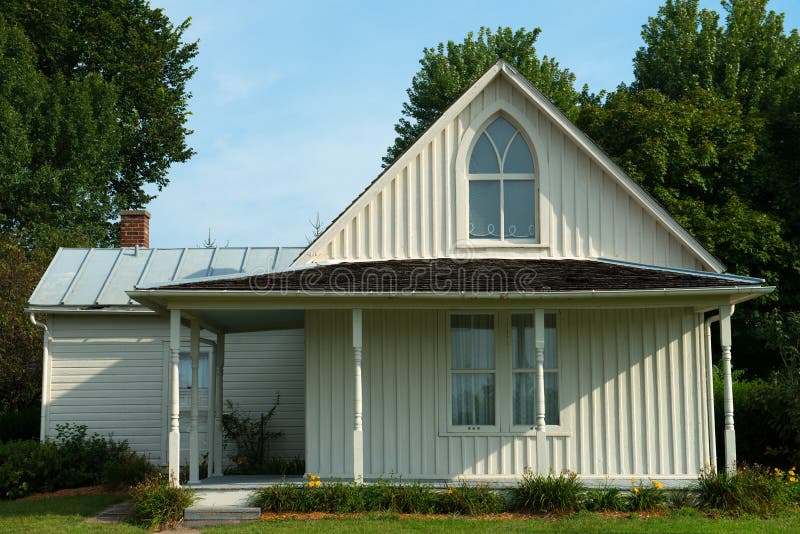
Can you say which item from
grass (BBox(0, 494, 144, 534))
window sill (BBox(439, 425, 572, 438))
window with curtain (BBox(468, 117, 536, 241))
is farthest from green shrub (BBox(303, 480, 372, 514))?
window with curtain (BBox(468, 117, 536, 241))

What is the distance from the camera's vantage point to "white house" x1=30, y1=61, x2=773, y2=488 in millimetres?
13266

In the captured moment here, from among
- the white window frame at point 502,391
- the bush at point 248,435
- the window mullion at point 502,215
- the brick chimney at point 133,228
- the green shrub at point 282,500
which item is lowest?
the green shrub at point 282,500

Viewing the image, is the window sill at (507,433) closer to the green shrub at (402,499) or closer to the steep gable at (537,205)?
the green shrub at (402,499)

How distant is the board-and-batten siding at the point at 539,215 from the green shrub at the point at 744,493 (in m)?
3.82

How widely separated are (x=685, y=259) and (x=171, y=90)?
27.4m

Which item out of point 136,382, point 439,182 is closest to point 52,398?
point 136,382

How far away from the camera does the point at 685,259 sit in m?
15.1

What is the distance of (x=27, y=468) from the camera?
51.6 ft

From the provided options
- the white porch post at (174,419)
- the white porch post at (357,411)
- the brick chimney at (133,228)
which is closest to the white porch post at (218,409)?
the white porch post at (174,419)

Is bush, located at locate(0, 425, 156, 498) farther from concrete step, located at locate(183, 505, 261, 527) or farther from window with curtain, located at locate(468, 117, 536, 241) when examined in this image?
window with curtain, located at locate(468, 117, 536, 241)

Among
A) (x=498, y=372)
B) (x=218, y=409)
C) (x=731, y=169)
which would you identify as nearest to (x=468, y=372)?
(x=498, y=372)

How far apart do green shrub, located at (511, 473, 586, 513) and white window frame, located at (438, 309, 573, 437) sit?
144 cm

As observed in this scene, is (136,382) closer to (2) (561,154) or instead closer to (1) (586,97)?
(2) (561,154)

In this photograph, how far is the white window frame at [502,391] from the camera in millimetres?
14320
